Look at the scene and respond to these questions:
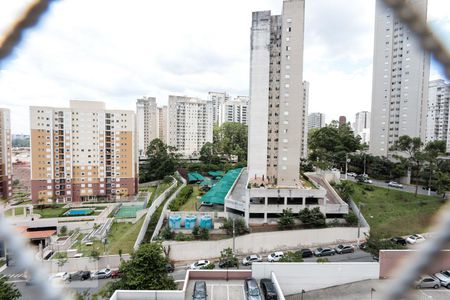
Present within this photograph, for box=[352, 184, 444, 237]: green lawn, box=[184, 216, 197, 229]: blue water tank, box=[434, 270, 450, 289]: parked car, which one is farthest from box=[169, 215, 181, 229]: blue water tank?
box=[434, 270, 450, 289]: parked car

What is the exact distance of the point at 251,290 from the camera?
5.69 m

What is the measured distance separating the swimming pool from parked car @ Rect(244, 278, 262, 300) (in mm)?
11292

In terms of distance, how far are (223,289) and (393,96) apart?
19064 mm

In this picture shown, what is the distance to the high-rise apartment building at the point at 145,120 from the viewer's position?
32.3m

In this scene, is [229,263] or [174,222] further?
[174,222]

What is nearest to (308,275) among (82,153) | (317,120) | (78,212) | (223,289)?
(223,289)

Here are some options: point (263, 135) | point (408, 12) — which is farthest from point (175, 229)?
point (408, 12)

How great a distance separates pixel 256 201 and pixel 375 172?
10.8 metres

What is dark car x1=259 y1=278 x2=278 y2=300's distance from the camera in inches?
225

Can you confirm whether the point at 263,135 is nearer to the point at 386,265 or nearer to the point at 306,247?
the point at 306,247

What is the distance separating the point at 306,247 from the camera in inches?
390

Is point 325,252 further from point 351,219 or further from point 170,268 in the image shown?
point 170,268

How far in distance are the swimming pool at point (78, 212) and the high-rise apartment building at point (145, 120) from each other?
1787 cm

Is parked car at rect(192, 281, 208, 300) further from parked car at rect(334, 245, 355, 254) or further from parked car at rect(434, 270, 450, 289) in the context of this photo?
parked car at rect(434, 270, 450, 289)
